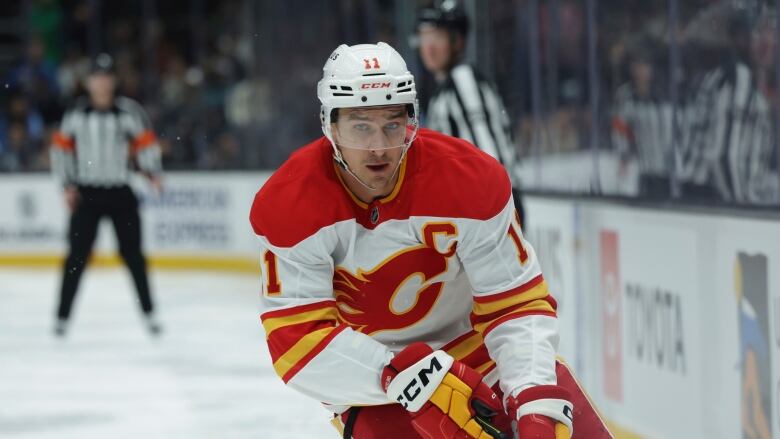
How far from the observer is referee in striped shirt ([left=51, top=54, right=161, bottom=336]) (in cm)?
675

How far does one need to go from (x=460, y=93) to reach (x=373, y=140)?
2229 mm

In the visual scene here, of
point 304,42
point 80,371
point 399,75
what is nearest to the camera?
point 399,75

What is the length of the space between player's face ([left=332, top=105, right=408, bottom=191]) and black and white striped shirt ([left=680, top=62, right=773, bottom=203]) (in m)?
1.39

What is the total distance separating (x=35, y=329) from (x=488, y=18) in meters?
3.06

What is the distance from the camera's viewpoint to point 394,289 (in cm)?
245

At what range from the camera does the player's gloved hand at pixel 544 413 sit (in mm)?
2166

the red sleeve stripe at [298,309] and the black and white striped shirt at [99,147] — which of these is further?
the black and white striped shirt at [99,147]

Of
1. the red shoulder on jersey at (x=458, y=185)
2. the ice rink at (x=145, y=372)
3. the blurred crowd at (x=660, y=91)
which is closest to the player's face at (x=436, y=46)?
the blurred crowd at (x=660, y=91)

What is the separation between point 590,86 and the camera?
4988 mm

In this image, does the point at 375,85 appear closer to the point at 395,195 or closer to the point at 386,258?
the point at 395,195

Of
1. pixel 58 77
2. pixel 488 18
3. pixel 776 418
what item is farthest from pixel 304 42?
pixel 776 418

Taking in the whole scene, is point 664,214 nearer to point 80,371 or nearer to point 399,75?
point 399,75

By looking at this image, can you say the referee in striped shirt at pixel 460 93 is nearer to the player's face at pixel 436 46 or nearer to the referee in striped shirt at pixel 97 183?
the player's face at pixel 436 46

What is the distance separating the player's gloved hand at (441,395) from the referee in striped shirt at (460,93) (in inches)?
87.2
